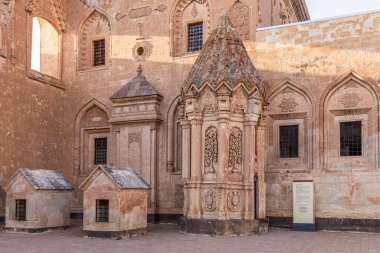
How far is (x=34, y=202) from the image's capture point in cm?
1476

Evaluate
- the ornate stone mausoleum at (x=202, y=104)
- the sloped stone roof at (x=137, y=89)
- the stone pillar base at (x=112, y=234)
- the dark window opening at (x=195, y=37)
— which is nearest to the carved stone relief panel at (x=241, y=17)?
the ornate stone mausoleum at (x=202, y=104)

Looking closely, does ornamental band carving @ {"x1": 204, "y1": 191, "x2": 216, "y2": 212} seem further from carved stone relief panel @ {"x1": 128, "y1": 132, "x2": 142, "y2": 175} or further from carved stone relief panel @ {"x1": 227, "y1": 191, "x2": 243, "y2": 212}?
carved stone relief panel @ {"x1": 128, "y1": 132, "x2": 142, "y2": 175}

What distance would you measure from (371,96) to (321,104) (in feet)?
5.08

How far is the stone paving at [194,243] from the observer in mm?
11141

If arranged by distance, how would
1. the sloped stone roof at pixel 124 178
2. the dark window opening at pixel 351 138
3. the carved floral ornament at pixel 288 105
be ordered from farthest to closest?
the carved floral ornament at pixel 288 105 < the dark window opening at pixel 351 138 < the sloped stone roof at pixel 124 178

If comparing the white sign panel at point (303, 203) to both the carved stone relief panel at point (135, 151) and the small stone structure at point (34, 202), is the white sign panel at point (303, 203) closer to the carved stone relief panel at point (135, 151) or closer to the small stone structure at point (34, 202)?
the carved stone relief panel at point (135, 151)

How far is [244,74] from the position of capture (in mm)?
14984

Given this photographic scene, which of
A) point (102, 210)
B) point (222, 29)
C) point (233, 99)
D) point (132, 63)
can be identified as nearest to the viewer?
point (102, 210)

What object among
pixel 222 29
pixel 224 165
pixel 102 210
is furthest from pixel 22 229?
pixel 222 29

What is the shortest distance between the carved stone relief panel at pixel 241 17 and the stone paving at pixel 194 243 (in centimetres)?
721

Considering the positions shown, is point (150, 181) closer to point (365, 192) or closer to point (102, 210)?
point (102, 210)

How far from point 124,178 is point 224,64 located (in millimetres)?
4516

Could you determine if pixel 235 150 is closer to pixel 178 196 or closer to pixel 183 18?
pixel 178 196

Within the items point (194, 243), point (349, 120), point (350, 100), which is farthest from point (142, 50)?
point (194, 243)
